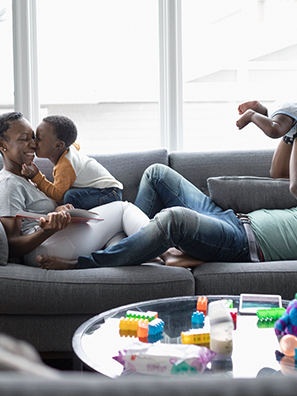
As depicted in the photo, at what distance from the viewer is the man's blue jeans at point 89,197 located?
2094mm

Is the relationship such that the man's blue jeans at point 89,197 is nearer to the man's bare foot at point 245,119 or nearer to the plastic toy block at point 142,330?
the man's bare foot at point 245,119

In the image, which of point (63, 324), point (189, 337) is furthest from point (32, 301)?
point (189, 337)

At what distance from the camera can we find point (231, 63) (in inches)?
123

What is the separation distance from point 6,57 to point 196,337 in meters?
2.73

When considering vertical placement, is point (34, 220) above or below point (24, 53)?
below

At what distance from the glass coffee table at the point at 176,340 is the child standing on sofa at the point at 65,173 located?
83cm

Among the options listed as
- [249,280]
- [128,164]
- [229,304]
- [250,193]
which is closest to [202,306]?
[229,304]

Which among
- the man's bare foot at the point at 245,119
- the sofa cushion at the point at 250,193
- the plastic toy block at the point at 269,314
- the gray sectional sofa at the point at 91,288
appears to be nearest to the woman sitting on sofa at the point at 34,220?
the gray sectional sofa at the point at 91,288

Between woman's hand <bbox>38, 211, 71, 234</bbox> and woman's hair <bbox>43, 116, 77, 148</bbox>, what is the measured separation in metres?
0.49

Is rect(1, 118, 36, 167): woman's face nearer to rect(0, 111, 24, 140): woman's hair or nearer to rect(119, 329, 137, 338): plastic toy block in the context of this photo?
rect(0, 111, 24, 140): woman's hair

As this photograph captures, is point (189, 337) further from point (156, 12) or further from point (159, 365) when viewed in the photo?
point (156, 12)

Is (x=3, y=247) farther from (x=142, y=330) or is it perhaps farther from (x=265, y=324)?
(x=265, y=324)

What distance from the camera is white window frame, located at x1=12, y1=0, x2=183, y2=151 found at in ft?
10.2

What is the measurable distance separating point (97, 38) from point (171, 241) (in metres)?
1.99
